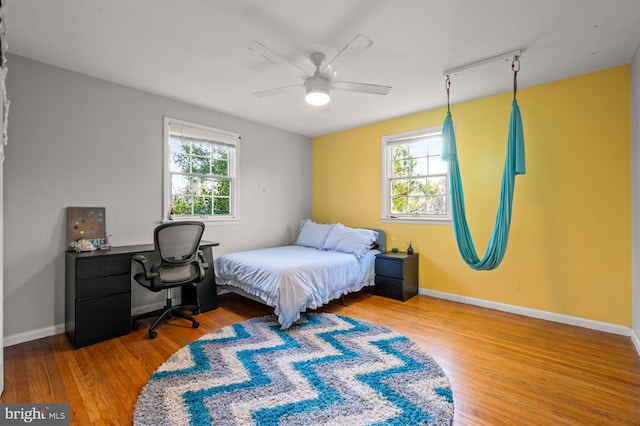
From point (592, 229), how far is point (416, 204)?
6.14 ft

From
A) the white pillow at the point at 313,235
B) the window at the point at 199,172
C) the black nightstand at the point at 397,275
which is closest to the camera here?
the window at the point at 199,172

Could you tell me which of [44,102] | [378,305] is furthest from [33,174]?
[378,305]

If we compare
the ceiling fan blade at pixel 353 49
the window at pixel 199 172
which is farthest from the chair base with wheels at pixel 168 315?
the ceiling fan blade at pixel 353 49

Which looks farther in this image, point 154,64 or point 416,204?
point 416,204

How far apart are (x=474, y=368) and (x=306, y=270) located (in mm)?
1659

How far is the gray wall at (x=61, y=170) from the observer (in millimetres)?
2627

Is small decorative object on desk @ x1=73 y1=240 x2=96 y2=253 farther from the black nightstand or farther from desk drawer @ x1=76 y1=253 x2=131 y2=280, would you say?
the black nightstand

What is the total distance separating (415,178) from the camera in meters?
4.25

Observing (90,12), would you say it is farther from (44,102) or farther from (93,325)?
(93,325)

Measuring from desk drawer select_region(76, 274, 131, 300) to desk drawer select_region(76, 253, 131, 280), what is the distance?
4 centimetres

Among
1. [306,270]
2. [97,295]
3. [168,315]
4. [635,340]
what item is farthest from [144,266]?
[635,340]

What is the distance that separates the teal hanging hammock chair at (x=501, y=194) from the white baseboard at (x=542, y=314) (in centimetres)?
91

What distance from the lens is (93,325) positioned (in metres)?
2.65

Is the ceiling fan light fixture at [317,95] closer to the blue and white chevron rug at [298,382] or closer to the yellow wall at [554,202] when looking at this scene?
the yellow wall at [554,202]
